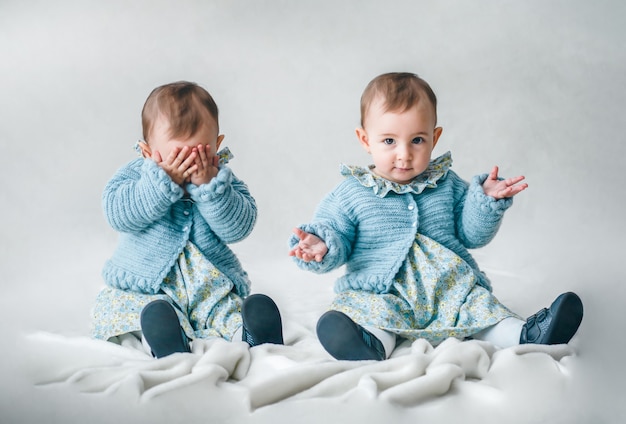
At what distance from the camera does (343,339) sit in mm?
2014

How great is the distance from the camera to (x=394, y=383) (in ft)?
6.09

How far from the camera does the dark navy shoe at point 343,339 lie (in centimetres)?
201

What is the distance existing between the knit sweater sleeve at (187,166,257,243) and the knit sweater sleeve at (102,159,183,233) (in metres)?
0.07

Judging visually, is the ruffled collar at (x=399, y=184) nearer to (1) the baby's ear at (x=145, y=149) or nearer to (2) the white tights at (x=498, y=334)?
(2) the white tights at (x=498, y=334)

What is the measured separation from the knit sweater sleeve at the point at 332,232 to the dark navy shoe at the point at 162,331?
0.39 m

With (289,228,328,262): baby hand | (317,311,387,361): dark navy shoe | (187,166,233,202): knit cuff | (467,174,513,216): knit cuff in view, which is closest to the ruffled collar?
(467,174,513,216): knit cuff

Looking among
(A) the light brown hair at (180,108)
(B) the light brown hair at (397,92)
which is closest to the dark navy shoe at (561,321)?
(B) the light brown hair at (397,92)

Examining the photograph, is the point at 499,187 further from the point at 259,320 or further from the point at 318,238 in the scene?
the point at 259,320

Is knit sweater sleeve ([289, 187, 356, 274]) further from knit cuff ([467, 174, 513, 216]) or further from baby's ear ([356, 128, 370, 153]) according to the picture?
Answer: knit cuff ([467, 174, 513, 216])

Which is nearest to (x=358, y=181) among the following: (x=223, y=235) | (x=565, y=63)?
(x=223, y=235)

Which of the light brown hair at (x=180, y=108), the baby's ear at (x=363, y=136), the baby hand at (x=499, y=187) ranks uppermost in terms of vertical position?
the light brown hair at (x=180, y=108)

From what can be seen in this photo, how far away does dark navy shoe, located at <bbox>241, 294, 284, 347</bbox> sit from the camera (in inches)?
82.8

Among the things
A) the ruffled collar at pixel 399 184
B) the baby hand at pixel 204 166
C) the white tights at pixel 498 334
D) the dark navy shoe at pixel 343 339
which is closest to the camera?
the dark navy shoe at pixel 343 339

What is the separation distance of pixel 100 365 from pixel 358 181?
85cm
